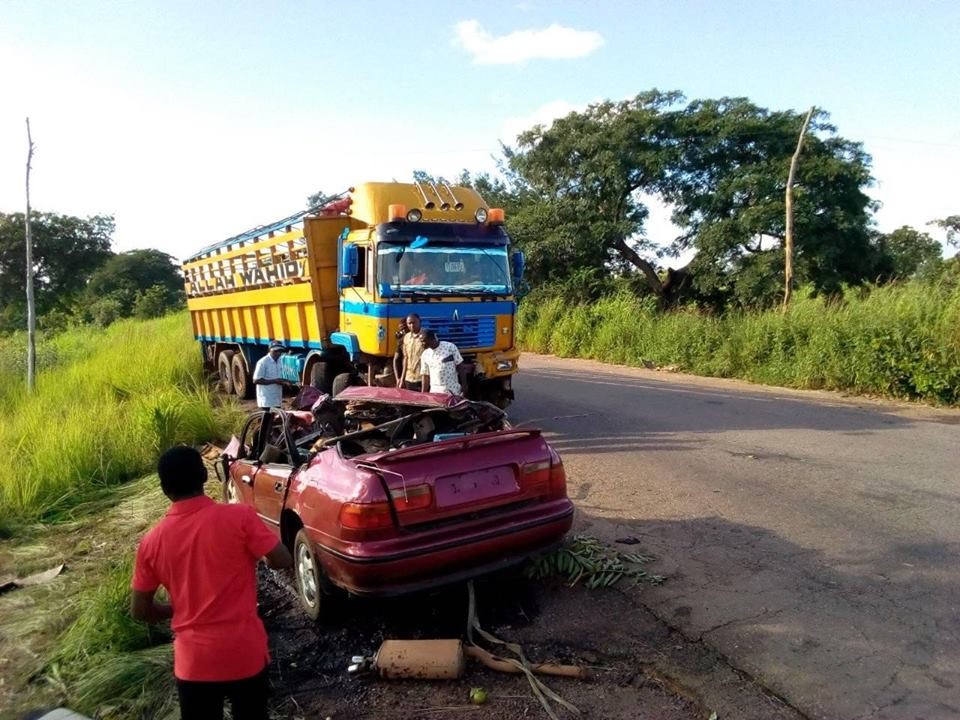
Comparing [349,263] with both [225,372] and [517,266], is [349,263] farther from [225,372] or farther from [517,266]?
[225,372]

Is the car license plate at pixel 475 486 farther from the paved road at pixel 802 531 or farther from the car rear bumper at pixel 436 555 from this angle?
the paved road at pixel 802 531

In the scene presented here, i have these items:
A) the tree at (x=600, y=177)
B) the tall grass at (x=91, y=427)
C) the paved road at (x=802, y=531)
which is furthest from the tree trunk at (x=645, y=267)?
the tall grass at (x=91, y=427)

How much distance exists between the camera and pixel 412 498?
3.75 meters

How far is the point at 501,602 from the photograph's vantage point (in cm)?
431

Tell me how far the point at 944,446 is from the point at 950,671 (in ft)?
18.9

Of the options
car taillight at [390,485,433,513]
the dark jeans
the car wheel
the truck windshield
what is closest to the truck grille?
the truck windshield

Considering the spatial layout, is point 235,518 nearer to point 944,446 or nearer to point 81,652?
point 81,652

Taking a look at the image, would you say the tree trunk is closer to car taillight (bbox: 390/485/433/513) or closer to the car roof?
the car roof

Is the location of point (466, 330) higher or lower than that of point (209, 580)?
higher

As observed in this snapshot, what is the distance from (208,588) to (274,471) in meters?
2.22

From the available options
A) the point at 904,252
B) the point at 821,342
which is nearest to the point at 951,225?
the point at 904,252

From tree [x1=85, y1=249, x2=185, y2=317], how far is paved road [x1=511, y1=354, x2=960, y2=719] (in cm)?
3389

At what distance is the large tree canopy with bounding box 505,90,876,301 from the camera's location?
2236 cm

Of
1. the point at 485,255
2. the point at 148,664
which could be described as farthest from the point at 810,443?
the point at 148,664
